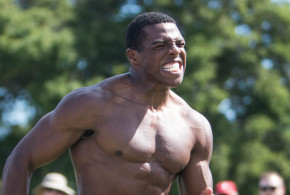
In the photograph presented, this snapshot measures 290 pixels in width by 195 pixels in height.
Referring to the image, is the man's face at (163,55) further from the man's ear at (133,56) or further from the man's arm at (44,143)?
the man's arm at (44,143)

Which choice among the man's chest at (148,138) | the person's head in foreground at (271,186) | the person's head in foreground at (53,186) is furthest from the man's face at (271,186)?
the man's chest at (148,138)

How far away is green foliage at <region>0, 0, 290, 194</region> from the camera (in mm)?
19469

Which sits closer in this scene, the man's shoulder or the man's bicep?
the man's shoulder

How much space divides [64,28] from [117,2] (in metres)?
1.85

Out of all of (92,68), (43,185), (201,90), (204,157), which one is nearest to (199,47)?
(201,90)

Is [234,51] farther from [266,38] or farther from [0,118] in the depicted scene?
[0,118]

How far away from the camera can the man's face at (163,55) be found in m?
3.94

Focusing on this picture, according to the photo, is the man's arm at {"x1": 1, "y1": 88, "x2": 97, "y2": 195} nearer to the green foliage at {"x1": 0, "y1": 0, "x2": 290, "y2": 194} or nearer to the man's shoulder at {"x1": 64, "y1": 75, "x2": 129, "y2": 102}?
the man's shoulder at {"x1": 64, "y1": 75, "x2": 129, "y2": 102}

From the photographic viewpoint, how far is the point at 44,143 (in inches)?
150

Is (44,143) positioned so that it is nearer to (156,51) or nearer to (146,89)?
(146,89)

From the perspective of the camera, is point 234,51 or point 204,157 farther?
point 234,51

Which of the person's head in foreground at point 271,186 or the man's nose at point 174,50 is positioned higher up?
the person's head in foreground at point 271,186

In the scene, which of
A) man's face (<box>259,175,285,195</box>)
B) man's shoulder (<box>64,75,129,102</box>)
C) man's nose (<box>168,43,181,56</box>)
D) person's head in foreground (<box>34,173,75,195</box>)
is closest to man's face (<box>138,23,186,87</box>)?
man's nose (<box>168,43,181,56</box>)

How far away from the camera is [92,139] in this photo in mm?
3912
